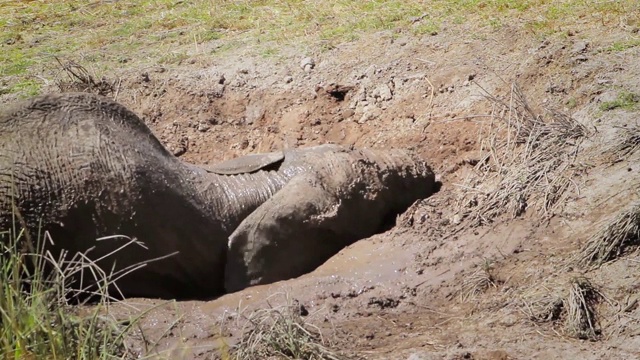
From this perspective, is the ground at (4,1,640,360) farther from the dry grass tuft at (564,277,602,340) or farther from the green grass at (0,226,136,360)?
the green grass at (0,226,136,360)

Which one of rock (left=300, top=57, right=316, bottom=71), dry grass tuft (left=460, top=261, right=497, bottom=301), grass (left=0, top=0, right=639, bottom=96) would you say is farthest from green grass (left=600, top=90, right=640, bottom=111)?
rock (left=300, top=57, right=316, bottom=71)

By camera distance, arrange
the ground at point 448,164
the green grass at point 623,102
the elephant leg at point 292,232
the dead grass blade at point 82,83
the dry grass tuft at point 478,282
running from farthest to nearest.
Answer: the dead grass blade at point 82,83, the green grass at point 623,102, the elephant leg at point 292,232, the dry grass tuft at point 478,282, the ground at point 448,164

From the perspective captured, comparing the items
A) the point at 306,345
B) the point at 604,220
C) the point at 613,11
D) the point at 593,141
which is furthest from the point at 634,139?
the point at 306,345

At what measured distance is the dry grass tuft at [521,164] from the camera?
6.78 m

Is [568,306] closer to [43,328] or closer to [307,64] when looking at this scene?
[43,328]

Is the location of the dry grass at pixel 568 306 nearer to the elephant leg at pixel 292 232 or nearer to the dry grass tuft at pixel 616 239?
the dry grass tuft at pixel 616 239

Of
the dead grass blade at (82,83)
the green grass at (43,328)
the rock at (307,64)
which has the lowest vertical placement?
the dead grass blade at (82,83)

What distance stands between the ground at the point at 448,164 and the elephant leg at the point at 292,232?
5.9 inches

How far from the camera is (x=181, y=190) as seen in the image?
6.83m

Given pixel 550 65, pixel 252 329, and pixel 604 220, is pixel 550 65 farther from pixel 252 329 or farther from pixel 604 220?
pixel 252 329

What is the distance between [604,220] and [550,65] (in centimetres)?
205

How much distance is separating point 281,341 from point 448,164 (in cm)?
277

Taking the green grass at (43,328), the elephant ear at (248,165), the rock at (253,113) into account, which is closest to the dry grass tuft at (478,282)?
the elephant ear at (248,165)

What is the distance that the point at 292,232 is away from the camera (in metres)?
6.99
